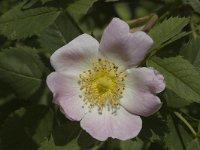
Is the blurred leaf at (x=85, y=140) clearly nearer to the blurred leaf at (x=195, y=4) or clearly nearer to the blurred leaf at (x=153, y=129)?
the blurred leaf at (x=153, y=129)

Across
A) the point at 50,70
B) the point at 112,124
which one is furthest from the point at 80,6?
the point at 112,124

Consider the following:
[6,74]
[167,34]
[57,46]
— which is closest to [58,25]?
[57,46]

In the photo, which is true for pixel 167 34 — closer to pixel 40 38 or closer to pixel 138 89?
pixel 138 89

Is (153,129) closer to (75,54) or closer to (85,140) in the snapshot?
(85,140)

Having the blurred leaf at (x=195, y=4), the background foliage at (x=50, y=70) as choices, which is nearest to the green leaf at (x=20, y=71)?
the background foliage at (x=50, y=70)

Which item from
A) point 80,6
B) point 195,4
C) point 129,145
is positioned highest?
point 80,6
